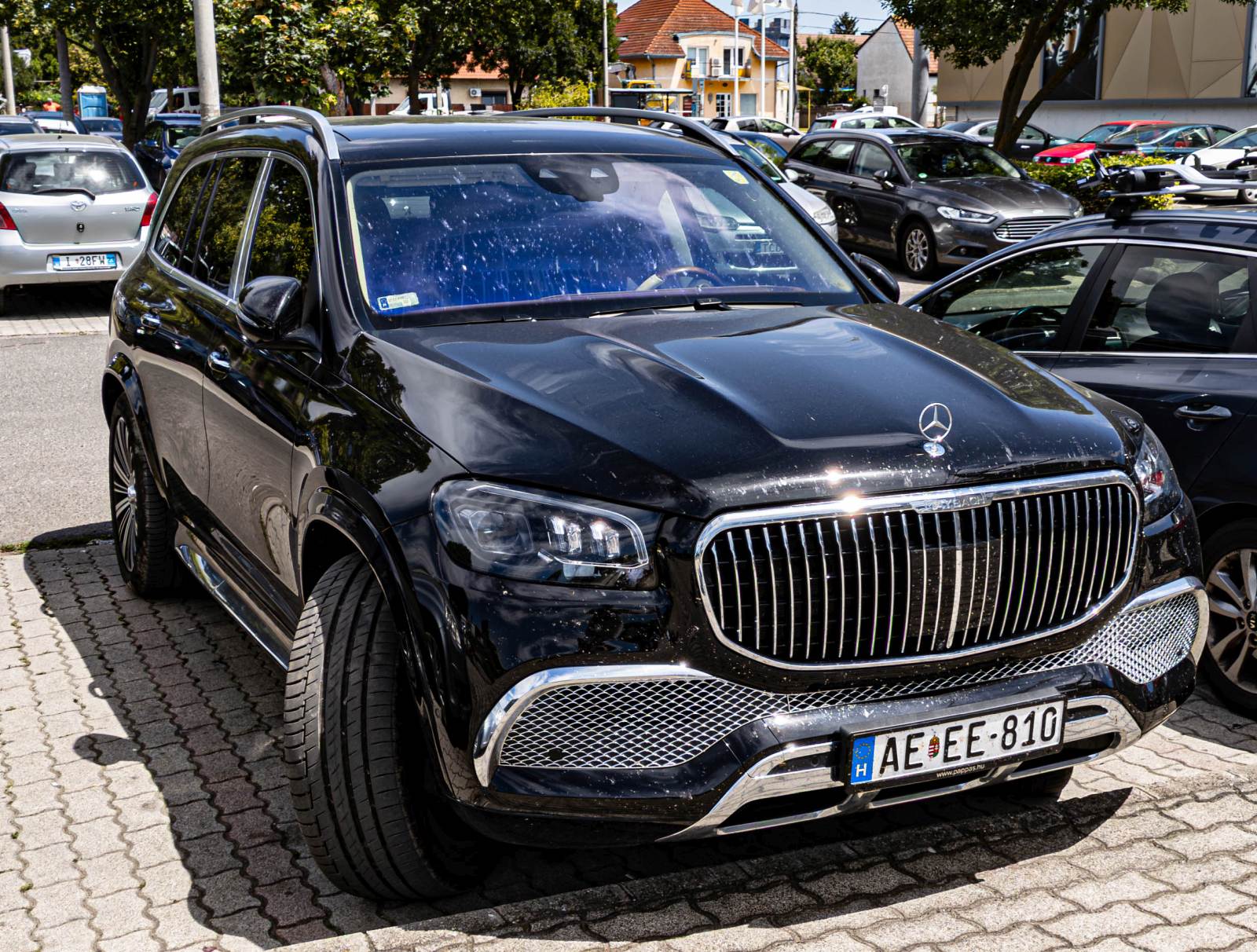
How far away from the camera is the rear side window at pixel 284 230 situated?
14.2ft

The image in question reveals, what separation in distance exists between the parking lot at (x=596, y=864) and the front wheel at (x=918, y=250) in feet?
40.2

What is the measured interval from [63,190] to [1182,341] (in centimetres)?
1339

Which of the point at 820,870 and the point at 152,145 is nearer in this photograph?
the point at 820,870

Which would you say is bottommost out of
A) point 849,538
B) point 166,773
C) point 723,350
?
point 166,773

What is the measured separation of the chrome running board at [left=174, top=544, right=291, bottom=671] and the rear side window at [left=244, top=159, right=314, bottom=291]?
1.04 meters

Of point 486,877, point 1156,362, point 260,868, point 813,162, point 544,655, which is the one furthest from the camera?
point 813,162

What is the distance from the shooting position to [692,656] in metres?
3.04

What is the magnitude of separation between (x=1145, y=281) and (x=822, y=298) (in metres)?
1.58

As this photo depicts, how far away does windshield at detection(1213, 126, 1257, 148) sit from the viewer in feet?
95.7

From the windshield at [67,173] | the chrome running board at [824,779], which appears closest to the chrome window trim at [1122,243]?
the chrome running board at [824,779]

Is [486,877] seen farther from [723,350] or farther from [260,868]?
[723,350]

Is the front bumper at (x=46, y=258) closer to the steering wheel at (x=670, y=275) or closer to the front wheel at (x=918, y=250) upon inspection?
the front wheel at (x=918, y=250)

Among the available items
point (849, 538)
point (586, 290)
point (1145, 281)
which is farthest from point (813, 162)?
point (849, 538)

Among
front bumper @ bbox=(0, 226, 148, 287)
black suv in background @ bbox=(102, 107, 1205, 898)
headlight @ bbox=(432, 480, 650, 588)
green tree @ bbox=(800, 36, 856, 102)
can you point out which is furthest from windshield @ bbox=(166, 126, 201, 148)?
green tree @ bbox=(800, 36, 856, 102)
